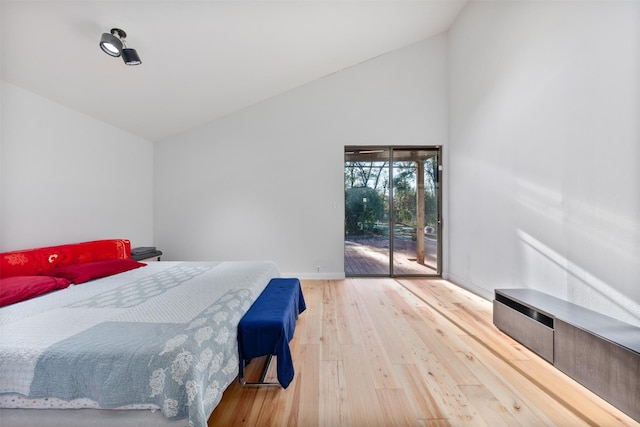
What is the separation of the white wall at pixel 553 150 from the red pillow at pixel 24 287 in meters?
4.24

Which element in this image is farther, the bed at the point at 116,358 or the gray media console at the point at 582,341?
the gray media console at the point at 582,341

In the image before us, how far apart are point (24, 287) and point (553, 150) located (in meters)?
4.52

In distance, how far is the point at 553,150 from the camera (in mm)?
2230

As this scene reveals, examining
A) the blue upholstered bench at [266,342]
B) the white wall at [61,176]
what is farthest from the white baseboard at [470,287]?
the white wall at [61,176]

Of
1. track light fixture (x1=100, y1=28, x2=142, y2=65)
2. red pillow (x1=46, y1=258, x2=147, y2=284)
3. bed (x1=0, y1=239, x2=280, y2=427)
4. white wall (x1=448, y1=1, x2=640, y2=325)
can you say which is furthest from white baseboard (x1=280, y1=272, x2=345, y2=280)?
track light fixture (x1=100, y1=28, x2=142, y2=65)

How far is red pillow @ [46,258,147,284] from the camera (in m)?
2.10

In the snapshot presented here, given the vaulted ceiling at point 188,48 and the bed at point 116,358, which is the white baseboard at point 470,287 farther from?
the vaulted ceiling at point 188,48

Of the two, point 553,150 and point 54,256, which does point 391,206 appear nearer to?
point 553,150

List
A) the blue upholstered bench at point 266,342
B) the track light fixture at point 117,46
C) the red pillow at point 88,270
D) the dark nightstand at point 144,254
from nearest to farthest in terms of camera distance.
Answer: the blue upholstered bench at point 266,342 < the track light fixture at point 117,46 < the red pillow at point 88,270 < the dark nightstand at point 144,254

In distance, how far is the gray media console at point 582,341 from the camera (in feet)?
4.28

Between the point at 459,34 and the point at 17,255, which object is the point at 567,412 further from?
the point at 459,34

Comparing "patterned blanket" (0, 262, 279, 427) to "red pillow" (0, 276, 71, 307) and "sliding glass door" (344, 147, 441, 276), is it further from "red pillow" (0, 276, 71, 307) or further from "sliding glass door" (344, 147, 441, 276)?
"sliding glass door" (344, 147, 441, 276)

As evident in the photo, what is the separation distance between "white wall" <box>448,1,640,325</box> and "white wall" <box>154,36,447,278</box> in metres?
0.78

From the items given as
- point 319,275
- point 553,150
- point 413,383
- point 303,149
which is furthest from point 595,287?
point 303,149
